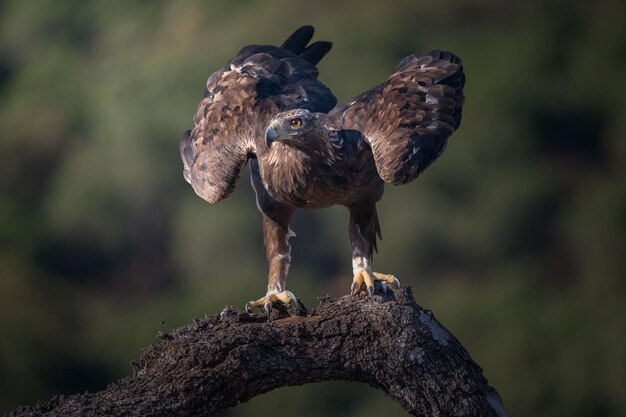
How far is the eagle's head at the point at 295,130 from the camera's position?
13.8ft

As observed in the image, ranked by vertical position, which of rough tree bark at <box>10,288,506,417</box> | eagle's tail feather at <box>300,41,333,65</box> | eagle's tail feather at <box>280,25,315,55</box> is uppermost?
eagle's tail feather at <box>280,25,315,55</box>

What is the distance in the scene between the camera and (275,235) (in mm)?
4918

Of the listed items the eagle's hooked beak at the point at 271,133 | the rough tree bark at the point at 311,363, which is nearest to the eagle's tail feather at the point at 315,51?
the eagle's hooked beak at the point at 271,133

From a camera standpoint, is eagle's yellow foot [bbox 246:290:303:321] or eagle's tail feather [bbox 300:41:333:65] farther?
eagle's tail feather [bbox 300:41:333:65]

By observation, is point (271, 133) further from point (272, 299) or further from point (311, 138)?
point (272, 299)

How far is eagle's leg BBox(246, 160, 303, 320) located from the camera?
15.8 feet

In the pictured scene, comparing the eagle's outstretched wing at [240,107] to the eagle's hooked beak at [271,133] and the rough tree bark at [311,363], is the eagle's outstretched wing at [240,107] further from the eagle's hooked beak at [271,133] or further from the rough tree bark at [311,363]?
the rough tree bark at [311,363]

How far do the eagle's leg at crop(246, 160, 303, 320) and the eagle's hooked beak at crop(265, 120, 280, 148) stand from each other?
2.05 feet

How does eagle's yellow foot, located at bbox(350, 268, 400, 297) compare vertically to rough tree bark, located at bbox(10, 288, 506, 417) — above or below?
above

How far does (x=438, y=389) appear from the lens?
4055mm

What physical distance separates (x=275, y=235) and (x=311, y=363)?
3.23 feet

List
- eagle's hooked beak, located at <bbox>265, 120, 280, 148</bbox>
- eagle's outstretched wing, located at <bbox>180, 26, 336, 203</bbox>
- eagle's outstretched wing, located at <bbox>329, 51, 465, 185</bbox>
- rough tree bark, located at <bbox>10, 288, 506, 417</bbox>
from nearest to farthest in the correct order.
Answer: rough tree bark, located at <bbox>10, 288, 506, 417</bbox>
eagle's hooked beak, located at <bbox>265, 120, 280, 148</bbox>
eagle's outstretched wing, located at <bbox>329, 51, 465, 185</bbox>
eagle's outstretched wing, located at <bbox>180, 26, 336, 203</bbox>

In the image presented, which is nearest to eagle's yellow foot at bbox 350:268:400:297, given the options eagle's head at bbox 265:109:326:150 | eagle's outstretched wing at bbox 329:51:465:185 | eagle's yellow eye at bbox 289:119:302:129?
eagle's outstretched wing at bbox 329:51:465:185

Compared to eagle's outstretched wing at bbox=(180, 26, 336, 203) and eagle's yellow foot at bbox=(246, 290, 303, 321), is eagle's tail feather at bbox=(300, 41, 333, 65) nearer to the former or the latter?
eagle's outstretched wing at bbox=(180, 26, 336, 203)
